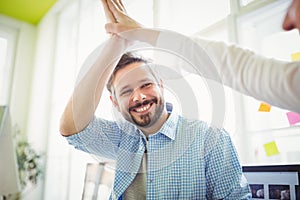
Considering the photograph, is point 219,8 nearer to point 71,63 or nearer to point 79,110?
point 79,110

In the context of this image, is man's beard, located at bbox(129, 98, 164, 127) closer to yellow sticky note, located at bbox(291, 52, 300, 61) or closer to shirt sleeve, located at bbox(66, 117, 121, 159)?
shirt sleeve, located at bbox(66, 117, 121, 159)

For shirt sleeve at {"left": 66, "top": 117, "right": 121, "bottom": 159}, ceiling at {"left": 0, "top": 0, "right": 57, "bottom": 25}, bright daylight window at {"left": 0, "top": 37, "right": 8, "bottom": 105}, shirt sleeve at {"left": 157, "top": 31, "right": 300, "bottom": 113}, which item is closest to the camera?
shirt sleeve at {"left": 157, "top": 31, "right": 300, "bottom": 113}

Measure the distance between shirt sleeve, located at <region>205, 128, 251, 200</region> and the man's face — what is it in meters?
0.15

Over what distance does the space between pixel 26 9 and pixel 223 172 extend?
2.62 meters

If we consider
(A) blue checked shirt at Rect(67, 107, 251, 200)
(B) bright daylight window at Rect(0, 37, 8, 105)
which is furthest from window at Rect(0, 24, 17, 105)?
(A) blue checked shirt at Rect(67, 107, 251, 200)

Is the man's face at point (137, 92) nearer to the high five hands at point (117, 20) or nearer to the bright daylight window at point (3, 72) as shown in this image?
the high five hands at point (117, 20)

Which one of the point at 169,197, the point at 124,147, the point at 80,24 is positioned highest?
the point at 80,24

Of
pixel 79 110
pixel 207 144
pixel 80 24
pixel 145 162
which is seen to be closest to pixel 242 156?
pixel 207 144

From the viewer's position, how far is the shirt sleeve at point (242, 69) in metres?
0.35

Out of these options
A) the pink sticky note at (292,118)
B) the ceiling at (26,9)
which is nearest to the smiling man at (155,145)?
the pink sticky note at (292,118)

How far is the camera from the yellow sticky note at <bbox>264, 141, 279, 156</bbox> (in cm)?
85

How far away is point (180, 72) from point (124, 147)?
270 millimetres

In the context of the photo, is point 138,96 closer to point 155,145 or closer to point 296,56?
point 155,145

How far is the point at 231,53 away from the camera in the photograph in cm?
41
